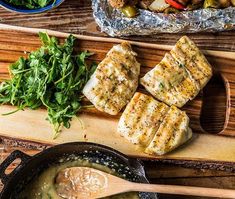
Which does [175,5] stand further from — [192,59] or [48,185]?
[48,185]

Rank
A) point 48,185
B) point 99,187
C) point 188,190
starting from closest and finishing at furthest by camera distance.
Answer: point 188,190 → point 99,187 → point 48,185

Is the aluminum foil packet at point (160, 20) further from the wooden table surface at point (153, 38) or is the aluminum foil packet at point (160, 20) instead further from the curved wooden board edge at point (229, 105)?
the curved wooden board edge at point (229, 105)

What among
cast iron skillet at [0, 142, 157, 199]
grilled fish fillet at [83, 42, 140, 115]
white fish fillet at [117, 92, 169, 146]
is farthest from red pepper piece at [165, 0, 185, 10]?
cast iron skillet at [0, 142, 157, 199]

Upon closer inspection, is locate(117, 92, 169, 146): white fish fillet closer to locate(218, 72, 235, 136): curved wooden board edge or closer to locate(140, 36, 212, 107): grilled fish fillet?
locate(140, 36, 212, 107): grilled fish fillet

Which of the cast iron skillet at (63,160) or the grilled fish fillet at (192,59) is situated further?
the grilled fish fillet at (192,59)

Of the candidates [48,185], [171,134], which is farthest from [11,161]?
[171,134]

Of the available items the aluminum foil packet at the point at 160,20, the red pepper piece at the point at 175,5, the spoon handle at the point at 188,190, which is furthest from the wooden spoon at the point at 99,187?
the red pepper piece at the point at 175,5
